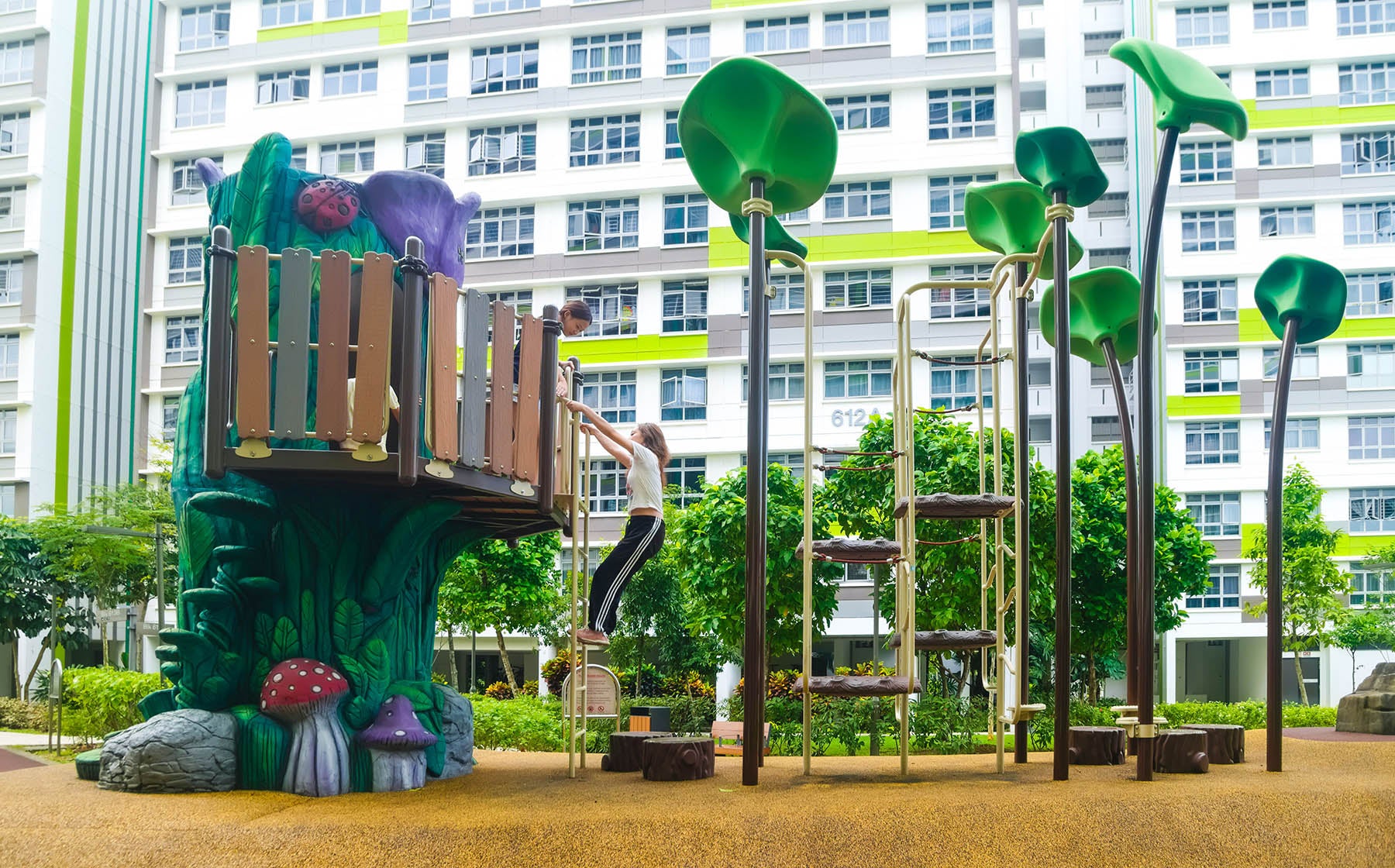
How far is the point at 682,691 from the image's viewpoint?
36.5 m

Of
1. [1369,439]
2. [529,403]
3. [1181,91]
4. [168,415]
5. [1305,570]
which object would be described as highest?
[168,415]

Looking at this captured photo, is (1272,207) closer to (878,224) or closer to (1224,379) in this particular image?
(1224,379)

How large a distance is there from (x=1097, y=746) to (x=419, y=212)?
7.13m

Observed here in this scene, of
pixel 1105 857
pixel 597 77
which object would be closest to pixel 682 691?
pixel 597 77

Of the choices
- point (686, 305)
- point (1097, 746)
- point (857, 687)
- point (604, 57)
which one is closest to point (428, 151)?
point (604, 57)

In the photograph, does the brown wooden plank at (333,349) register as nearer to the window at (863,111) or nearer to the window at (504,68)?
the window at (863,111)

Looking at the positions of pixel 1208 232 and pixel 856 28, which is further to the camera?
pixel 1208 232

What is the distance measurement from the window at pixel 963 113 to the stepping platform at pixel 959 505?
34.2 meters

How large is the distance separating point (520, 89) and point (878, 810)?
39574 mm

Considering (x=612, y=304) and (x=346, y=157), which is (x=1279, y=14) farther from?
(x=346, y=157)

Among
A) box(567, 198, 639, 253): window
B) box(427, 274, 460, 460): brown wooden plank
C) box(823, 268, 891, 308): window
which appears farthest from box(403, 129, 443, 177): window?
box(427, 274, 460, 460): brown wooden plank

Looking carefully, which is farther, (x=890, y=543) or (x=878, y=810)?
(x=890, y=543)

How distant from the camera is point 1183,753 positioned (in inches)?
396

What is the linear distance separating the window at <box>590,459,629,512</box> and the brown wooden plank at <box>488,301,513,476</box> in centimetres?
3220
